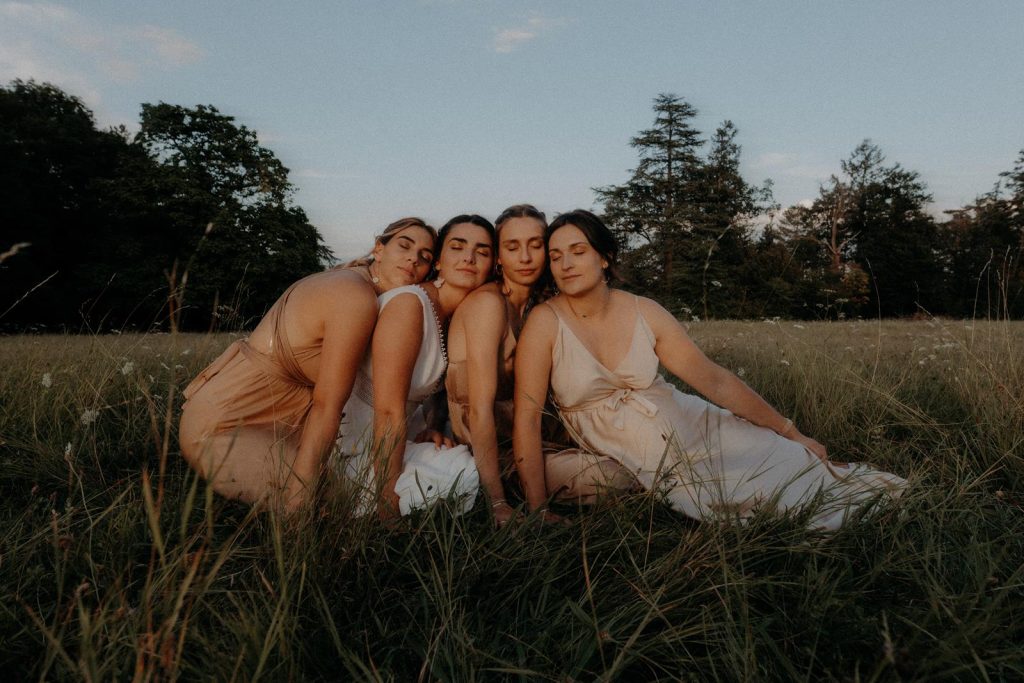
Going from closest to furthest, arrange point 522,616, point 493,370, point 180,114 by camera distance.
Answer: point 522,616, point 493,370, point 180,114

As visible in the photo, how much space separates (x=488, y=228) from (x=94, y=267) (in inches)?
1359

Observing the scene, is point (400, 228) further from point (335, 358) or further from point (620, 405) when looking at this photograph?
point (620, 405)

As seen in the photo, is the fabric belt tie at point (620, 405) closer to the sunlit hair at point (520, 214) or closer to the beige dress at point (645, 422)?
the beige dress at point (645, 422)

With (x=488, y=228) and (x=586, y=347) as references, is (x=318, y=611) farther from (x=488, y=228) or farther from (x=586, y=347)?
(x=488, y=228)

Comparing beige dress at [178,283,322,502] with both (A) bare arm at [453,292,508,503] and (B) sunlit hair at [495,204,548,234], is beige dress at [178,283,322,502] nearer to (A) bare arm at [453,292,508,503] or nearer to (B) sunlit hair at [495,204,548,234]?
(A) bare arm at [453,292,508,503]

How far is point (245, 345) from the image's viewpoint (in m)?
3.40

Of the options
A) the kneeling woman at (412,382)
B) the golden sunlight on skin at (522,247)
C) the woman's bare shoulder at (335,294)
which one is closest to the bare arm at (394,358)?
the kneeling woman at (412,382)

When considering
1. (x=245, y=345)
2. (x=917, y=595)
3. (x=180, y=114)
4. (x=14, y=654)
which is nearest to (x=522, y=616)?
(x=917, y=595)

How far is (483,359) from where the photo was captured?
3.37 metres

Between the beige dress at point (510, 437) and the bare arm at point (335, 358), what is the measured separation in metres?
0.81

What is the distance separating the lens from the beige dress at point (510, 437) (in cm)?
326

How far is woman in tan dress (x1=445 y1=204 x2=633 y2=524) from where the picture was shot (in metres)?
3.23

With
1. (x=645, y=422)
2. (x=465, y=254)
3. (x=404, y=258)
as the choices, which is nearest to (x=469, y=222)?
(x=465, y=254)

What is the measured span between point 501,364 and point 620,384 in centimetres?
81
